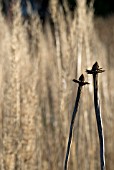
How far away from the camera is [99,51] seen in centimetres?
236

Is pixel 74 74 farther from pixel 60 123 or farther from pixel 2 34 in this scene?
pixel 2 34

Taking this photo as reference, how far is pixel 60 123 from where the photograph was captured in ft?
5.09

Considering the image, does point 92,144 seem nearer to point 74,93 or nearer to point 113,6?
point 74,93

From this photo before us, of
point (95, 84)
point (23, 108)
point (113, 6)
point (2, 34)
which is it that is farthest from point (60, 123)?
point (113, 6)

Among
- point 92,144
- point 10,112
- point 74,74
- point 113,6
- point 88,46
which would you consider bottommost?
point 92,144

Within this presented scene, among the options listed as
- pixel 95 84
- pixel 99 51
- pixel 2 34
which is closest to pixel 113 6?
pixel 99 51

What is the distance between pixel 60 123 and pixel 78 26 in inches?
12.9

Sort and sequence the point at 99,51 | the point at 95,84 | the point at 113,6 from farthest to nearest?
the point at 113,6 < the point at 99,51 < the point at 95,84

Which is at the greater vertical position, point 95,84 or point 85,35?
point 85,35

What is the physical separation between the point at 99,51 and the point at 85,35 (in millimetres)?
832

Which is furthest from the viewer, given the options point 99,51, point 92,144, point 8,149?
point 99,51

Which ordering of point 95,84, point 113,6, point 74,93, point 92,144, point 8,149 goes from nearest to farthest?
point 95,84 < point 8,149 < point 74,93 < point 92,144 < point 113,6

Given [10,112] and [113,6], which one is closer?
[10,112]

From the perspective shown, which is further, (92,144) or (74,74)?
(92,144)
